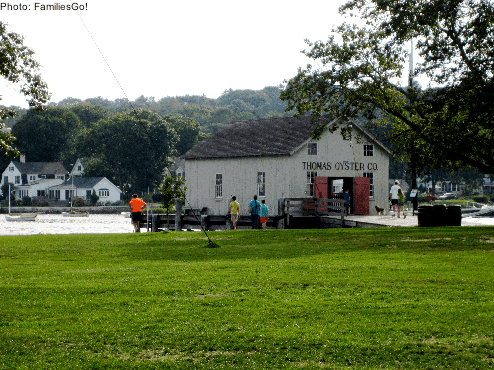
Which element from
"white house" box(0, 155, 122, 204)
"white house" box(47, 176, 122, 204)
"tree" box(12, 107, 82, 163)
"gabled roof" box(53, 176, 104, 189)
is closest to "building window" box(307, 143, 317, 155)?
"white house" box(47, 176, 122, 204)

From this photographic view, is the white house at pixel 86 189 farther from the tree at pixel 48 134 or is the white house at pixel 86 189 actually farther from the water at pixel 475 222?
the water at pixel 475 222

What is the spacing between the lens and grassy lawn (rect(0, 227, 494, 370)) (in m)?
6.89

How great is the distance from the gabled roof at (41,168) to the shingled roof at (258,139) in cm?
7729

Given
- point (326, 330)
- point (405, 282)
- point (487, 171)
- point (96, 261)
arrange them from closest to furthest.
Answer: point (326, 330)
point (405, 282)
point (96, 261)
point (487, 171)

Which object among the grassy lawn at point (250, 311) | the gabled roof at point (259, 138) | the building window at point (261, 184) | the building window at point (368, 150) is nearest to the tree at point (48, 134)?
the gabled roof at point (259, 138)

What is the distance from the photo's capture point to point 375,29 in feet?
86.2

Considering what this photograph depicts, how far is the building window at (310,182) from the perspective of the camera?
41062mm

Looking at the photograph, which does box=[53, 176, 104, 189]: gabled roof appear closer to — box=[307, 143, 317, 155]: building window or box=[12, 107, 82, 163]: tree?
box=[12, 107, 82, 163]: tree

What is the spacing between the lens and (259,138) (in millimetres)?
44125

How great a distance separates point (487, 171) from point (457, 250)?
9976 millimetres

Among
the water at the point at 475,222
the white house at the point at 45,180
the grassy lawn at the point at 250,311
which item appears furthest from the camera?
the white house at the point at 45,180

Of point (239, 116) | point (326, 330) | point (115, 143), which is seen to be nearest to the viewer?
point (326, 330)

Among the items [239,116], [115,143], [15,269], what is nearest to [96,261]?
[15,269]

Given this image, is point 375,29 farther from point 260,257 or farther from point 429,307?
point 429,307
